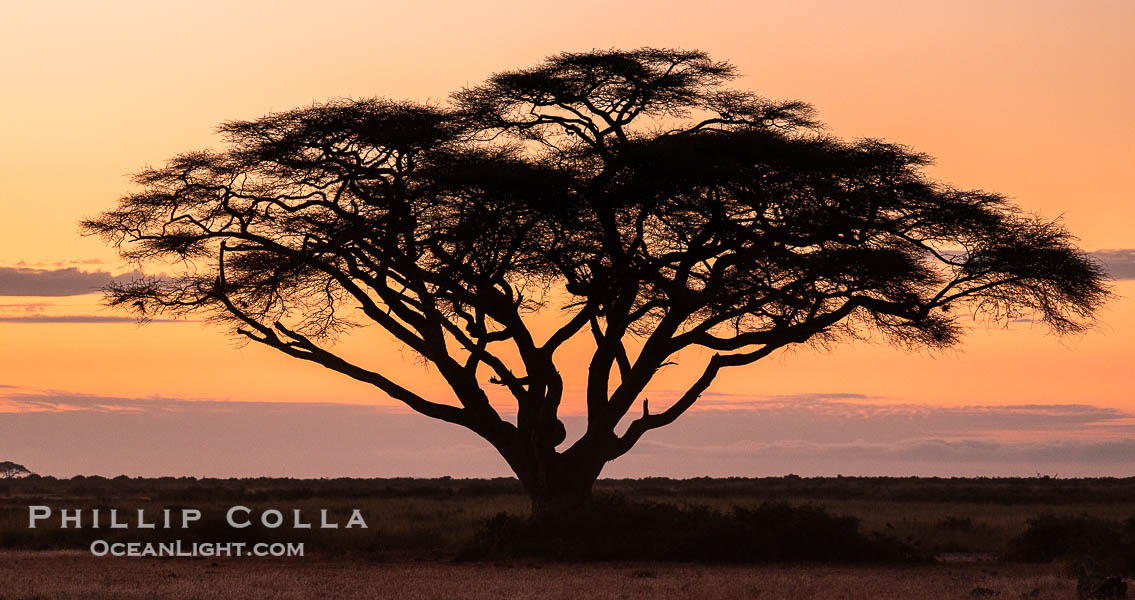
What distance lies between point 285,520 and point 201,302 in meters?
7.33

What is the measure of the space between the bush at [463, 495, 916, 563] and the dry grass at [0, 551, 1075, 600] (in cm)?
92

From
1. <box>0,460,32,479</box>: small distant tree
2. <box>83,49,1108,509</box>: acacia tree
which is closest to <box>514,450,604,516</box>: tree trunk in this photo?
<box>83,49,1108,509</box>: acacia tree

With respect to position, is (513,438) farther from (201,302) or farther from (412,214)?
(201,302)

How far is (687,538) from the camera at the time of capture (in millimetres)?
22688

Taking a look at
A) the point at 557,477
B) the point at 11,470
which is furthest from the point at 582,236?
the point at 11,470

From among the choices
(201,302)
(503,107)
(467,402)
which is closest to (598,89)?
(503,107)

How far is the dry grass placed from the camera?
17500 millimetres

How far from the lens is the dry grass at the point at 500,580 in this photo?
1750cm

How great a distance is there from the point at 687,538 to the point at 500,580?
4.48m

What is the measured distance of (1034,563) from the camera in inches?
912

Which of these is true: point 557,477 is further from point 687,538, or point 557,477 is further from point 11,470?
point 11,470

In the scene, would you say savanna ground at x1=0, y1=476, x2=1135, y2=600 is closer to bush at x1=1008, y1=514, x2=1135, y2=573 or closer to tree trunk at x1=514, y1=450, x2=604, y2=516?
bush at x1=1008, y1=514, x2=1135, y2=573

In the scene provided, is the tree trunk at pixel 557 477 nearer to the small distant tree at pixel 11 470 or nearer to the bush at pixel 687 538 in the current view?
the bush at pixel 687 538

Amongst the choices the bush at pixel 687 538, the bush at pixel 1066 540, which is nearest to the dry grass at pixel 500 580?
the bush at pixel 687 538
